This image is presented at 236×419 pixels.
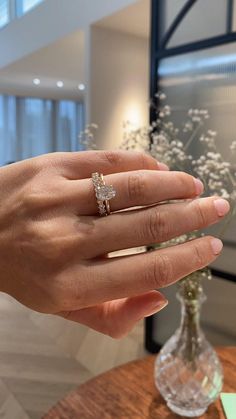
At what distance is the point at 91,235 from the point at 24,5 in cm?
538

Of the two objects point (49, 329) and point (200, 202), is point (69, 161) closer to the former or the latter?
point (200, 202)

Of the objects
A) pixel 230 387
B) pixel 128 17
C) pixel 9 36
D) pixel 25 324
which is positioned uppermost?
pixel 9 36

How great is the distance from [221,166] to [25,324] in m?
2.23

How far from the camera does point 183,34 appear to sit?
6.75 feet

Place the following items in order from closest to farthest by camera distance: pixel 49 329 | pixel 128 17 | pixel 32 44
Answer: pixel 49 329 → pixel 128 17 → pixel 32 44

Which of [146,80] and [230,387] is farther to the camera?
[146,80]

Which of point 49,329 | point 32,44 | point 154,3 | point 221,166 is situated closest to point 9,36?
point 32,44

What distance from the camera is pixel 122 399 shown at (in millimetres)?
1000

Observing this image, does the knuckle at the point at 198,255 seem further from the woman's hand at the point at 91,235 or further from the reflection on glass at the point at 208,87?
the reflection on glass at the point at 208,87

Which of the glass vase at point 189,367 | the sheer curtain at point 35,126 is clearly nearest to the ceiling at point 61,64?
the sheer curtain at point 35,126

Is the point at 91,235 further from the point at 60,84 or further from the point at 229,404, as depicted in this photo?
the point at 60,84

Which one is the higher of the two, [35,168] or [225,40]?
[225,40]

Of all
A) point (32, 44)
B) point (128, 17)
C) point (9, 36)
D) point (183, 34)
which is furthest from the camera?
point (9, 36)

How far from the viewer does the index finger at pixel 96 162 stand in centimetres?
41
